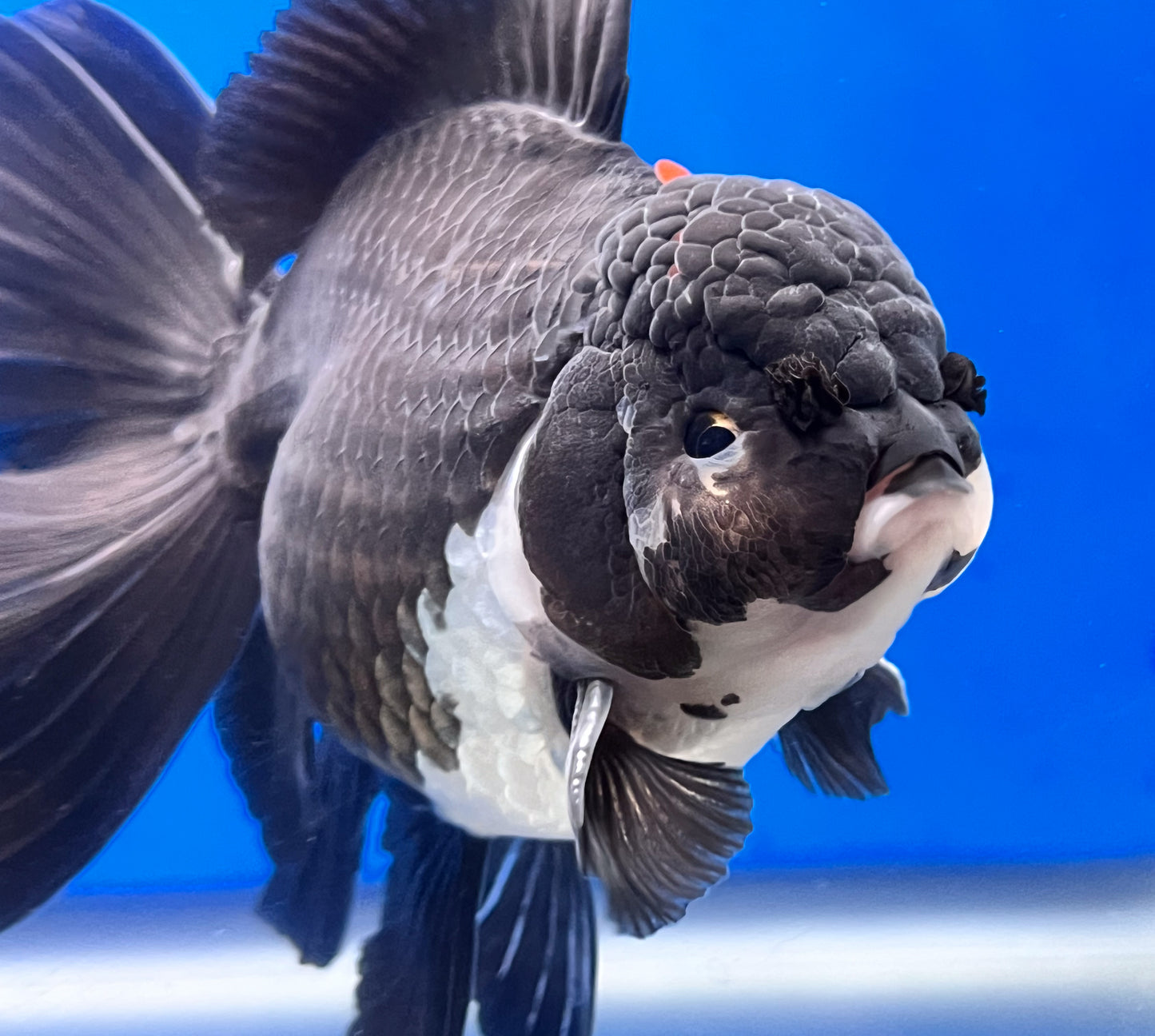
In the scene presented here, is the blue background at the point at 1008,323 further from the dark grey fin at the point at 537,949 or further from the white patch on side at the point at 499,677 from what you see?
the white patch on side at the point at 499,677

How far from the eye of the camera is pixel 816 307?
25.2 inches

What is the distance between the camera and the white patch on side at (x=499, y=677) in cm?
85

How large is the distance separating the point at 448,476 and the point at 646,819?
33 centimetres

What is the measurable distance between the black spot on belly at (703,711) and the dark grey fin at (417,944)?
1.55ft

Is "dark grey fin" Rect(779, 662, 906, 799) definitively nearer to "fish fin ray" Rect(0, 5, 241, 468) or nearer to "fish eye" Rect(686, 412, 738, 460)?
"fish eye" Rect(686, 412, 738, 460)

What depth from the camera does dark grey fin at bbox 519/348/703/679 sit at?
2.44 ft

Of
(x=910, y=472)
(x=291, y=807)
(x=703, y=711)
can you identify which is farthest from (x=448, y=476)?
(x=291, y=807)

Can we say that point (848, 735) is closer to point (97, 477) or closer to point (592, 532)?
point (592, 532)

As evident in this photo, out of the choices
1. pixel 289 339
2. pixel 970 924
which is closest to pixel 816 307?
pixel 289 339

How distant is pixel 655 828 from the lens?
791mm

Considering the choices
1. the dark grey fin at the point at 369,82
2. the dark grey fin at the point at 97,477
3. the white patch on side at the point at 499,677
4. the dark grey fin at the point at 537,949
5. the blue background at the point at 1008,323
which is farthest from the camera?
the blue background at the point at 1008,323

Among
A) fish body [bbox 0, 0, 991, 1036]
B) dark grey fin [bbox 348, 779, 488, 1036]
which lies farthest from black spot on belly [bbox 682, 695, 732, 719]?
dark grey fin [bbox 348, 779, 488, 1036]

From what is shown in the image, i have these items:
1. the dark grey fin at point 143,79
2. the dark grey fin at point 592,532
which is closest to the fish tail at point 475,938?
the dark grey fin at point 592,532

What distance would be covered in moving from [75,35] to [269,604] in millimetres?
699
